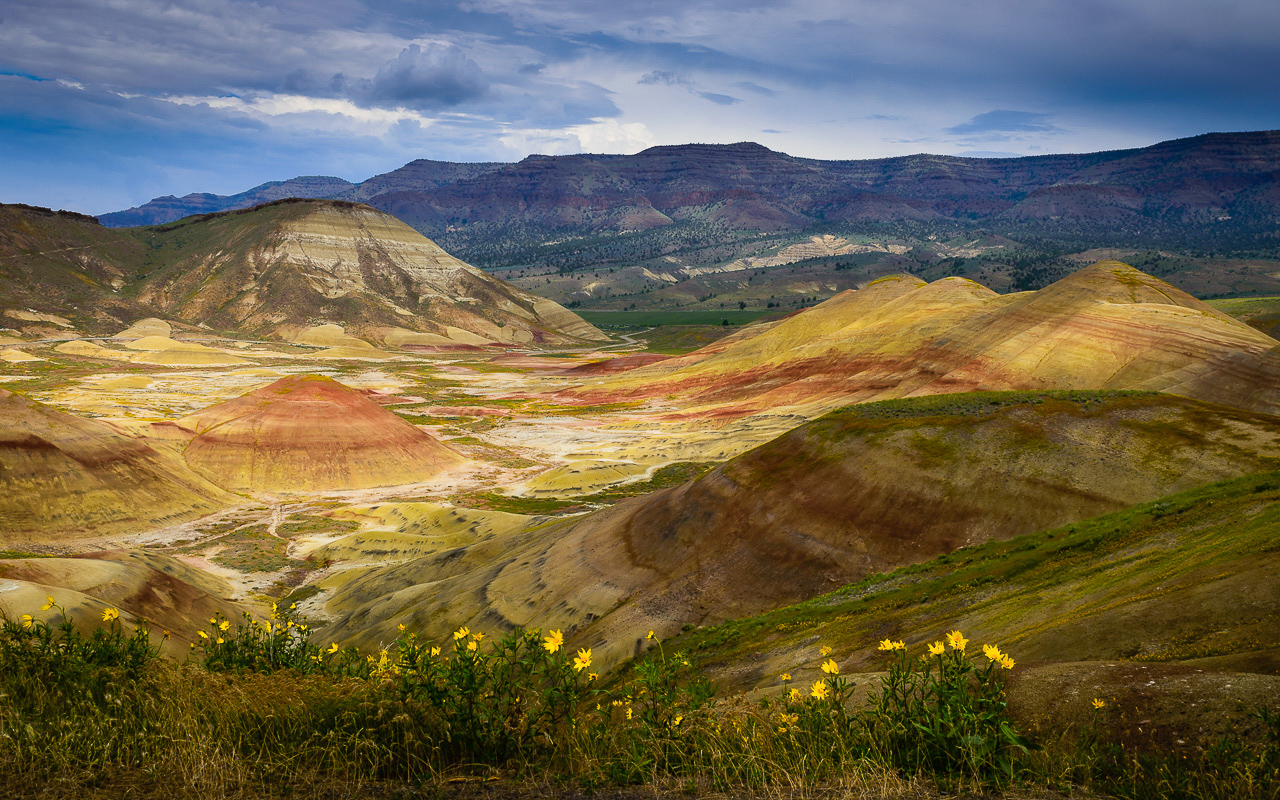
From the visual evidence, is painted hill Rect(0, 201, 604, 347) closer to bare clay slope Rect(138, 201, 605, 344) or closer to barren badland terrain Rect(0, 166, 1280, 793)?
bare clay slope Rect(138, 201, 605, 344)

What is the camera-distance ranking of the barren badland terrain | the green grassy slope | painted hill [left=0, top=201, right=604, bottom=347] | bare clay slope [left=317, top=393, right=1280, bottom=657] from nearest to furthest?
1. the green grassy slope
2. the barren badland terrain
3. bare clay slope [left=317, top=393, right=1280, bottom=657]
4. painted hill [left=0, top=201, right=604, bottom=347]

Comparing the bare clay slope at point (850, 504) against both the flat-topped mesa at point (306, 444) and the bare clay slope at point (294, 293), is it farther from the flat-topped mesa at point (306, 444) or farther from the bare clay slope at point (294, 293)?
the bare clay slope at point (294, 293)

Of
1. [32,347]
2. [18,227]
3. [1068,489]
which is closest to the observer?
[1068,489]

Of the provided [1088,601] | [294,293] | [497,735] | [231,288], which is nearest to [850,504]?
[1088,601]

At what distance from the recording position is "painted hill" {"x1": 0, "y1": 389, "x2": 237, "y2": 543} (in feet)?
154

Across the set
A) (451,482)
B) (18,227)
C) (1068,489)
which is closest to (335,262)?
(18,227)

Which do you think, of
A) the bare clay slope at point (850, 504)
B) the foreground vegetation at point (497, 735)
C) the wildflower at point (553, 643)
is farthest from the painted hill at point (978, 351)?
the wildflower at point (553, 643)

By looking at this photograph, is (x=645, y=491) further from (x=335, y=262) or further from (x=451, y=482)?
(x=335, y=262)

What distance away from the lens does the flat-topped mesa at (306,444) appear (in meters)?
64.2

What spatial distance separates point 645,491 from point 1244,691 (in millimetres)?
55682

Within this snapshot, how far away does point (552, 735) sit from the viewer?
7059 millimetres

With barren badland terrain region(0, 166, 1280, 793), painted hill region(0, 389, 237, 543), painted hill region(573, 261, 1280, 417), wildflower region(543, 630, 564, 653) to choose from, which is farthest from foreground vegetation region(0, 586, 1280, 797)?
painted hill region(573, 261, 1280, 417)

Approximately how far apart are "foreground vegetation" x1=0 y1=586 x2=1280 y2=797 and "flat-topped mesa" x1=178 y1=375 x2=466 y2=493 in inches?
2424

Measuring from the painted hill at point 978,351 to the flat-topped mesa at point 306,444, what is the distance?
1532 inches
